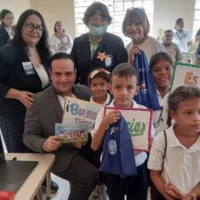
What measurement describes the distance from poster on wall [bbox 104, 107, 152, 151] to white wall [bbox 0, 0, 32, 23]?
Answer: 20.3 ft

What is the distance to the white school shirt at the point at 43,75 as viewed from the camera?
6.66 feet

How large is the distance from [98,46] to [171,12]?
6.29 meters

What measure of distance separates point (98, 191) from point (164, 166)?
1.02 m

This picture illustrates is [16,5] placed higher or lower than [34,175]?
higher

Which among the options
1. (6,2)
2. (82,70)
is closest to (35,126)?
(82,70)

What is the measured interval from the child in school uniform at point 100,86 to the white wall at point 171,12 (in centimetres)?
662

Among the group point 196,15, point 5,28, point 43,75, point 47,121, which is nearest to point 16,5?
point 5,28

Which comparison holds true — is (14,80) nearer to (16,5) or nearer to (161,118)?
(161,118)

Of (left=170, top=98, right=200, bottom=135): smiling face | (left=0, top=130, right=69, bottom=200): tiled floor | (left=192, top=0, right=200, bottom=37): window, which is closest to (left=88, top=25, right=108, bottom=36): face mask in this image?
(left=170, top=98, right=200, bottom=135): smiling face

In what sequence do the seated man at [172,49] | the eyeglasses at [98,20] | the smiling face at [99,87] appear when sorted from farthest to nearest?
the seated man at [172,49] < the eyeglasses at [98,20] < the smiling face at [99,87]

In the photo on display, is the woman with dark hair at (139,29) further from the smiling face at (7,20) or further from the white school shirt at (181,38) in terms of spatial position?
the white school shirt at (181,38)

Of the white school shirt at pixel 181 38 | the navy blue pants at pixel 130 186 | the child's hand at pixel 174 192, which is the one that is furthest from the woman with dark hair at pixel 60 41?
the child's hand at pixel 174 192

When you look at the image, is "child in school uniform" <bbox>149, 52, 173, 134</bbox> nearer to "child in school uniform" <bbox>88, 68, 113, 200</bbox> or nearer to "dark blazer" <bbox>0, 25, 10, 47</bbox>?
"child in school uniform" <bbox>88, 68, 113, 200</bbox>

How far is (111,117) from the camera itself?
4.20ft
